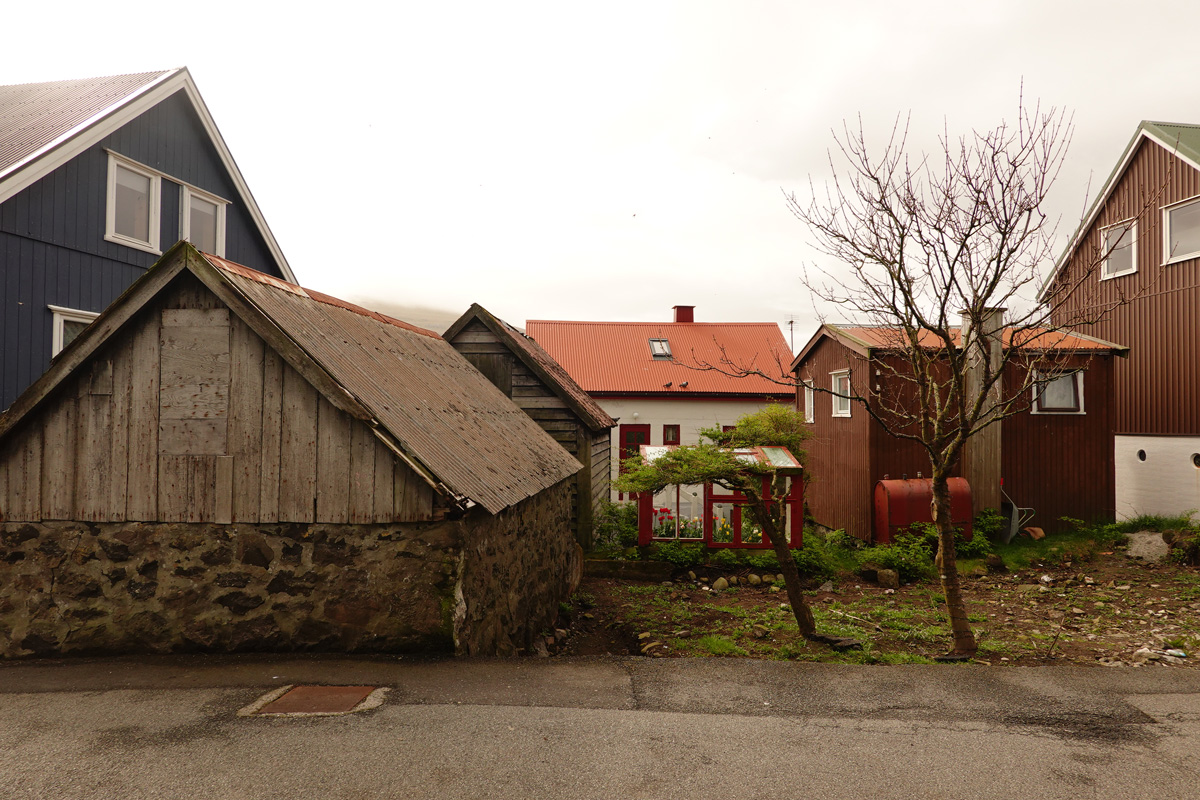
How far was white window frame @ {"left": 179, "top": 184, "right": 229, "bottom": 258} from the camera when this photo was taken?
47.2ft

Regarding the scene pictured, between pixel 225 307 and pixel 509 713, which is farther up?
pixel 225 307

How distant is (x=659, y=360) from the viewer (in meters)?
31.0

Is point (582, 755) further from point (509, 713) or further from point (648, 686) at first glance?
point (648, 686)

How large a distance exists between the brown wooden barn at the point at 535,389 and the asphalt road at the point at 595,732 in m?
6.75

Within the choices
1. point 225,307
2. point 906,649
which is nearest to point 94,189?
point 225,307

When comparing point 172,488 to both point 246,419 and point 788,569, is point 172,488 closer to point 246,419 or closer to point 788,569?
point 246,419

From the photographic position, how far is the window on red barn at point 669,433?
29.2 metres

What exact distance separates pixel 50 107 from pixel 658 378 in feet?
70.0

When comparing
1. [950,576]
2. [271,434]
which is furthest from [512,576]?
[950,576]

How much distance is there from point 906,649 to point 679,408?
72.6 feet

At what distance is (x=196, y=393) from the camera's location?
6070 mm

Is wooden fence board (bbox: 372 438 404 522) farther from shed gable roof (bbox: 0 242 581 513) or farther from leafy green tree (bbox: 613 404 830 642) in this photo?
leafy green tree (bbox: 613 404 830 642)

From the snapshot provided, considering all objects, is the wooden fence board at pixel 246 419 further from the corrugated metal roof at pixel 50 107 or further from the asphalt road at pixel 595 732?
the corrugated metal roof at pixel 50 107

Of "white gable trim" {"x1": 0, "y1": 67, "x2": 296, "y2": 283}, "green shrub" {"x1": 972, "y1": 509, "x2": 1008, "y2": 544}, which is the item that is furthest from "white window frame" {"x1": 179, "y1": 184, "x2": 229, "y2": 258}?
"green shrub" {"x1": 972, "y1": 509, "x2": 1008, "y2": 544}
